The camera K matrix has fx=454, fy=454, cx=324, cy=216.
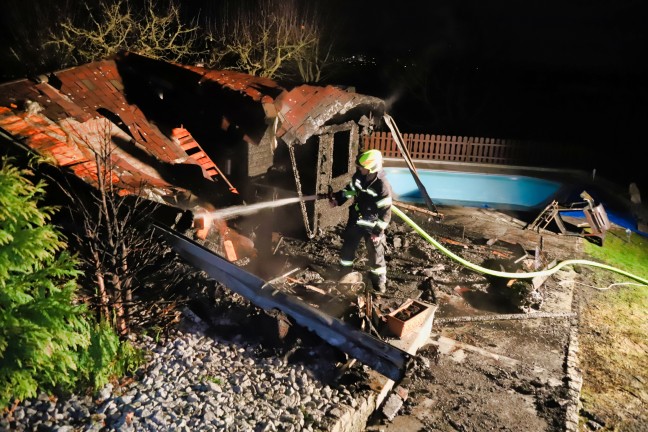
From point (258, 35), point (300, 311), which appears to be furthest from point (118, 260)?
point (258, 35)

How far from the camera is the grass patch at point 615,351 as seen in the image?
19.4 feet

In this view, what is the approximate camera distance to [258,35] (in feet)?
76.1

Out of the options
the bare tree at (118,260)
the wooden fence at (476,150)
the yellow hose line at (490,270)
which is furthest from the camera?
the wooden fence at (476,150)

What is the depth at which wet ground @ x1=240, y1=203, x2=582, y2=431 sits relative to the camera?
568 cm

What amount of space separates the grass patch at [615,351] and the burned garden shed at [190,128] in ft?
19.0

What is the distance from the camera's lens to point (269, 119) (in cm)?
885

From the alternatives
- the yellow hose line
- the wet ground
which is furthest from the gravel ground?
the yellow hose line

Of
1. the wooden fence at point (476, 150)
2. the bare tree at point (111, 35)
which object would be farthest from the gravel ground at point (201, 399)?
the bare tree at point (111, 35)

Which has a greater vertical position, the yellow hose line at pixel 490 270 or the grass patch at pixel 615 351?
the yellow hose line at pixel 490 270

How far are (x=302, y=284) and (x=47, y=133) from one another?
16.4 feet

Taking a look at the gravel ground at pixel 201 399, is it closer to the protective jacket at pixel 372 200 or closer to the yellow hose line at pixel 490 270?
the protective jacket at pixel 372 200

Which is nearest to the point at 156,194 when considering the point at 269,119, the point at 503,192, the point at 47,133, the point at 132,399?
the point at 47,133

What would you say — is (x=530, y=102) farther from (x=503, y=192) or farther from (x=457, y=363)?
(x=457, y=363)

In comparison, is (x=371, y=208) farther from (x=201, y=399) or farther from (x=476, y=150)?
(x=476, y=150)
